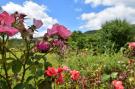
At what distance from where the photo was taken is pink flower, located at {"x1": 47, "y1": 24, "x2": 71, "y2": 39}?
295 cm

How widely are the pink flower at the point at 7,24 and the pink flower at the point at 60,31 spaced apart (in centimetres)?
31

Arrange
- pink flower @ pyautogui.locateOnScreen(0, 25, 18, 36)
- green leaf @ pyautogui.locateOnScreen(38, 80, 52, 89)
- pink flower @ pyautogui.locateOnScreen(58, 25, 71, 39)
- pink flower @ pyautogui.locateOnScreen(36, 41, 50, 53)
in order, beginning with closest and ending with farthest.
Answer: pink flower @ pyautogui.locateOnScreen(0, 25, 18, 36), pink flower @ pyautogui.locateOnScreen(58, 25, 71, 39), pink flower @ pyautogui.locateOnScreen(36, 41, 50, 53), green leaf @ pyautogui.locateOnScreen(38, 80, 52, 89)

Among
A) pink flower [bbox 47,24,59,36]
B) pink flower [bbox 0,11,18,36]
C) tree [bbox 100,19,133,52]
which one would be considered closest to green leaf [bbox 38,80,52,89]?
pink flower [bbox 47,24,59,36]

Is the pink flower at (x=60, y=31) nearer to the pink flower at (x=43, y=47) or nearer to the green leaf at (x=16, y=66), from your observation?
the pink flower at (x=43, y=47)

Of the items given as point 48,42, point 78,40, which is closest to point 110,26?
point 78,40

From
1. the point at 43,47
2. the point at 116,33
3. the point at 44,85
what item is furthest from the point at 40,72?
the point at 116,33

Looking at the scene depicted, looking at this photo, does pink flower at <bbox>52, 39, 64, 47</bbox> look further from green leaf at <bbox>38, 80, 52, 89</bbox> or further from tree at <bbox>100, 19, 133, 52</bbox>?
tree at <bbox>100, 19, 133, 52</bbox>

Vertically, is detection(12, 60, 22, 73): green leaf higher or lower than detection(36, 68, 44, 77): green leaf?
higher

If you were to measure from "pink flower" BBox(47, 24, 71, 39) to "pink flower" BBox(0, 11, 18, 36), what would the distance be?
0.31m

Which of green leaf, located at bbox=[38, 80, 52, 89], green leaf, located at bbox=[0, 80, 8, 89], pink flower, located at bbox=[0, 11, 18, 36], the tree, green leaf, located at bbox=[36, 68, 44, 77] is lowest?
green leaf, located at bbox=[38, 80, 52, 89]

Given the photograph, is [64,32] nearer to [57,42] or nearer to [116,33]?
[57,42]

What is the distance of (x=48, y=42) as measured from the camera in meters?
3.02

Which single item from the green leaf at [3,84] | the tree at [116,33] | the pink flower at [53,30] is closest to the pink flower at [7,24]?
the pink flower at [53,30]

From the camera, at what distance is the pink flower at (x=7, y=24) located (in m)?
2.65
